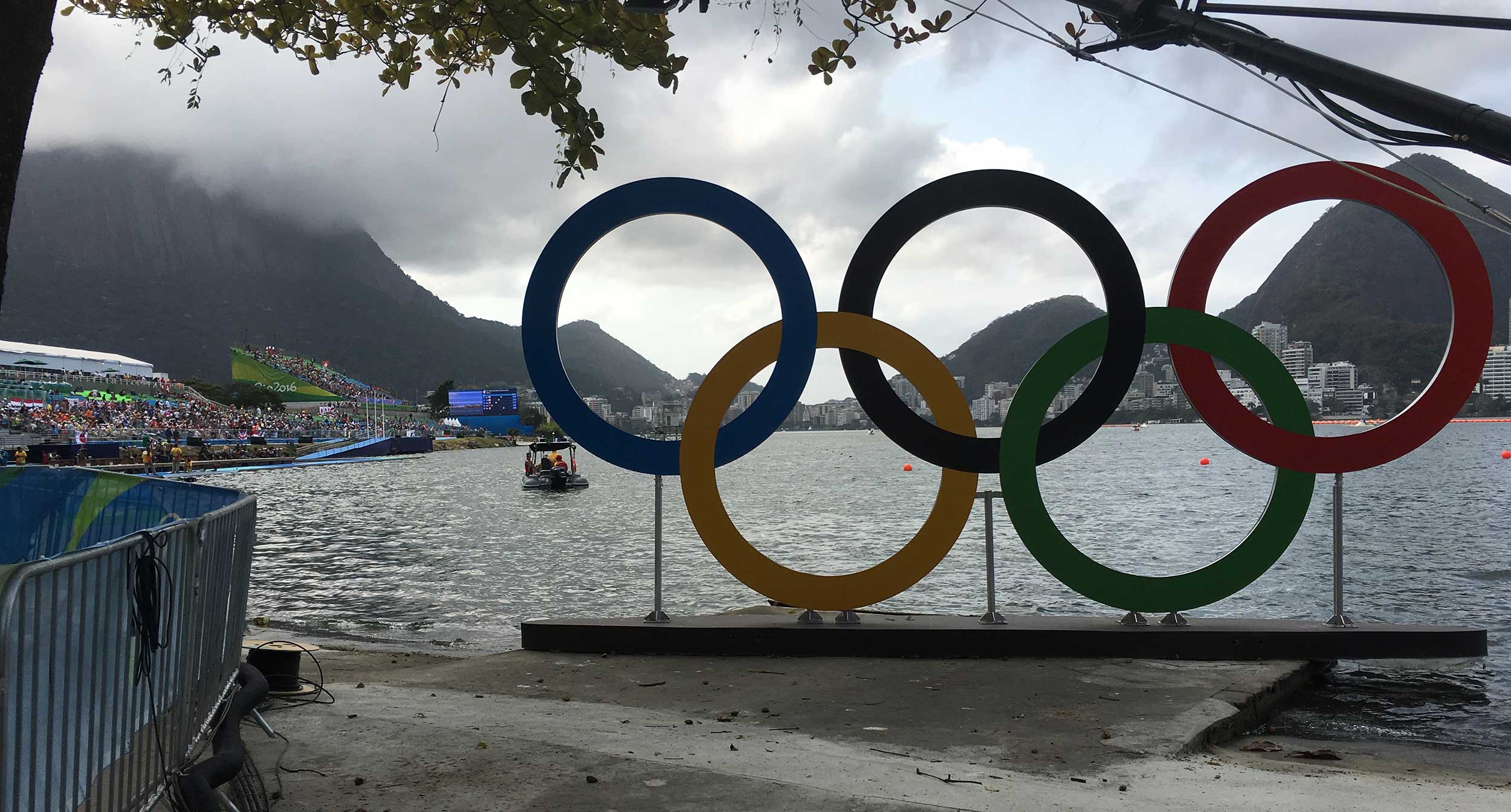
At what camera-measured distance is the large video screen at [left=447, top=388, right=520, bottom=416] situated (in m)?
169

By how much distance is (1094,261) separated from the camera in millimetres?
7824

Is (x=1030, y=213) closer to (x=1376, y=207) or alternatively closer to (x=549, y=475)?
(x=1376, y=207)

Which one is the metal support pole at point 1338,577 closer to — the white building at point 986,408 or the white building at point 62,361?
the white building at point 986,408

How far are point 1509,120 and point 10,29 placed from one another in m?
6.98

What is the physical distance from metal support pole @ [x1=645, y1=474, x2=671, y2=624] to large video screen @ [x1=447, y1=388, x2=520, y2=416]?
553 feet

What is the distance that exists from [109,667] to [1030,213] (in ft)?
23.7

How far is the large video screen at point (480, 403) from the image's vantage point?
169m

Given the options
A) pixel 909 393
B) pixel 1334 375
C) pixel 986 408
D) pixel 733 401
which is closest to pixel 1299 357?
pixel 1334 375

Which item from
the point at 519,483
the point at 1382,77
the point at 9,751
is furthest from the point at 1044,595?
the point at 519,483

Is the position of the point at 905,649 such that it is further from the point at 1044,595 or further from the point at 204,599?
the point at 1044,595

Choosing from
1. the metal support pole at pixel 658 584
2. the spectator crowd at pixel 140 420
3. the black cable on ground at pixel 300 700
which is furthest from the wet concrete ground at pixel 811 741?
the spectator crowd at pixel 140 420

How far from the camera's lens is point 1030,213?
7.98 m

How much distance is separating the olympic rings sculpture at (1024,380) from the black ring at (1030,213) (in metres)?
0.01

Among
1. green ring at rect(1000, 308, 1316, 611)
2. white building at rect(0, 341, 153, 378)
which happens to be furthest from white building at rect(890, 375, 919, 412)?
white building at rect(0, 341, 153, 378)
